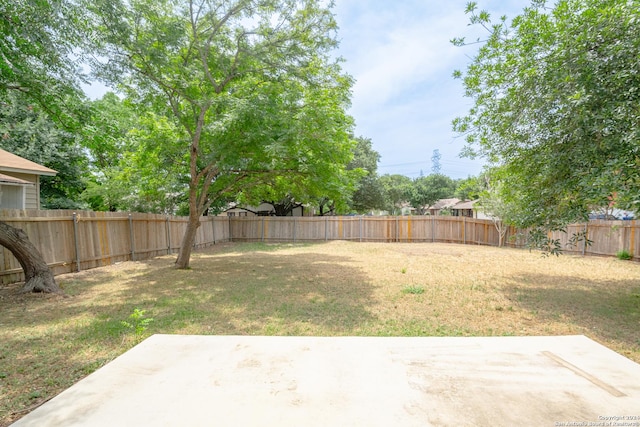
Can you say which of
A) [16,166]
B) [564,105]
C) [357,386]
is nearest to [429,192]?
[564,105]

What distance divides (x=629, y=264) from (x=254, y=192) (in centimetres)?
1195

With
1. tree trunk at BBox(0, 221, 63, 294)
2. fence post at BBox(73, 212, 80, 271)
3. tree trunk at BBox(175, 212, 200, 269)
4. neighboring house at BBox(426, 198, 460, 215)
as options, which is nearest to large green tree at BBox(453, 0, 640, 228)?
tree trunk at BBox(175, 212, 200, 269)

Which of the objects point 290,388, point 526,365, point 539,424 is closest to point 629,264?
point 526,365

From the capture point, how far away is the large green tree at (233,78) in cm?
668

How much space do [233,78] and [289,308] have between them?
241 inches

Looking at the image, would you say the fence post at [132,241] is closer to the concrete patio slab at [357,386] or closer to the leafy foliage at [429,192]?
the concrete patio slab at [357,386]

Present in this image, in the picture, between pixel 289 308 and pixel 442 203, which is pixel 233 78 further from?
pixel 442 203

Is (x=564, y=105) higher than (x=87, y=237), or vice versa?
(x=564, y=105)

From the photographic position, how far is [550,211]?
5203 mm

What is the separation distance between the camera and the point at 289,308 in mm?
5168

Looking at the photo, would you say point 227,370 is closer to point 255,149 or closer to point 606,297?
point 255,149

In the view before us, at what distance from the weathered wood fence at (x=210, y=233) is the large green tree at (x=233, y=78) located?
2174mm

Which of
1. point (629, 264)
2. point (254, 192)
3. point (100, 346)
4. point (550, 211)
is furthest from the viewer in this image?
point (254, 192)

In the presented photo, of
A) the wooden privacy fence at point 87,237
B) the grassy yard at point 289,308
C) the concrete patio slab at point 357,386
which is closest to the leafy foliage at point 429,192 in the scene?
the grassy yard at point 289,308
